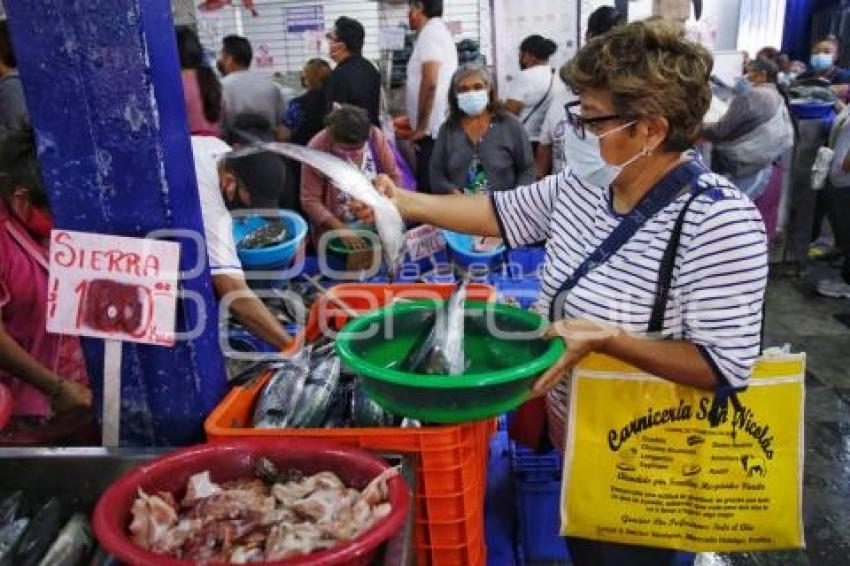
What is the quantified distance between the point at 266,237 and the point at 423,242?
95 centimetres

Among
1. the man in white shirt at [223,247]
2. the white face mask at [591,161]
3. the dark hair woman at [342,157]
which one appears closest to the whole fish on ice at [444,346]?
the white face mask at [591,161]

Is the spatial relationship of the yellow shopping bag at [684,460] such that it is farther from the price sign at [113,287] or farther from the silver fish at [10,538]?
the silver fish at [10,538]

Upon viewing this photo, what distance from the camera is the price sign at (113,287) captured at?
1700 mm

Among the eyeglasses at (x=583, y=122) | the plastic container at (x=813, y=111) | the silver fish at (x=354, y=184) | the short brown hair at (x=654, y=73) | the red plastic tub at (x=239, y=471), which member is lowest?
the plastic container at (x=813, y=111)

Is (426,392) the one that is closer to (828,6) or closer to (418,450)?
(418,450)

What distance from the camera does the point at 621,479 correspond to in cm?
199

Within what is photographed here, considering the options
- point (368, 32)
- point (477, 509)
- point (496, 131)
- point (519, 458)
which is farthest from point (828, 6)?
point (477, 509)

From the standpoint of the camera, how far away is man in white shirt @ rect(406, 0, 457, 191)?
616cm

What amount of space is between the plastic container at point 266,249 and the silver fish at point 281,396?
162cm

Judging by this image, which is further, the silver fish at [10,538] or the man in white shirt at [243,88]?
the man in white shirt at [243,88]

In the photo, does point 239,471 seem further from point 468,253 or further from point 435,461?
point 468,253

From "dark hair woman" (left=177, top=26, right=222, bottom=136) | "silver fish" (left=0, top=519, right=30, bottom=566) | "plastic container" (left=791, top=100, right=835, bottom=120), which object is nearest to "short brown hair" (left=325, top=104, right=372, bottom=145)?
"dark hair woman" (left=177, top=26, right=222, bottom=136)

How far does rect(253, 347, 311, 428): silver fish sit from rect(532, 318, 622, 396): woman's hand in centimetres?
68

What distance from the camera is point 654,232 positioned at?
1769mm
